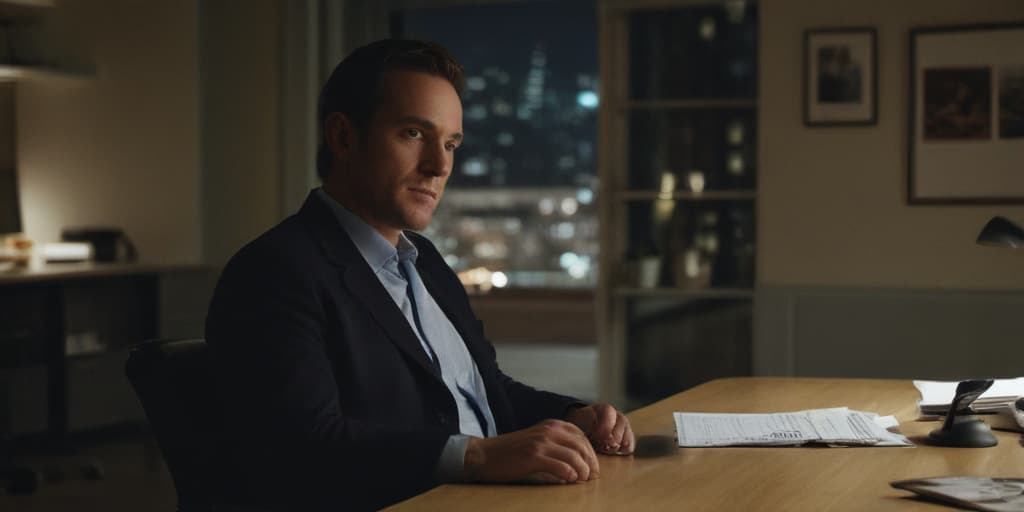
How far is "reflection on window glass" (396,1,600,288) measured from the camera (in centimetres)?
775

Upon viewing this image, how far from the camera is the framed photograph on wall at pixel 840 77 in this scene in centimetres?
509

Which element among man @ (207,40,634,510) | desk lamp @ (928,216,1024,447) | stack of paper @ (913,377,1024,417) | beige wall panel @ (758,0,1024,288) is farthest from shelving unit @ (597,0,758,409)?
man @ (207,40,634,510)

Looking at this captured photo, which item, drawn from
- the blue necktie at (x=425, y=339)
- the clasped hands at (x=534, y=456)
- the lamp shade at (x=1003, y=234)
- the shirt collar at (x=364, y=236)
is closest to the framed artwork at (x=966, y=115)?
the lamp shade at (x=1003, y=234)

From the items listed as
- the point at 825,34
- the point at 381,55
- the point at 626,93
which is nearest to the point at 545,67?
the point at 626,93

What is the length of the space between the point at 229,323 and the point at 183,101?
4.90 metres

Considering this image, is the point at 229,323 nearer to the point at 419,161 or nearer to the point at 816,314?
the point at 419,161

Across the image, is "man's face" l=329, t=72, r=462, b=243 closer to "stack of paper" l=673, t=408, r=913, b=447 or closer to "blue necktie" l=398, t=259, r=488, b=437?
"blue necktie" l=398, t=259, r=488, b=437

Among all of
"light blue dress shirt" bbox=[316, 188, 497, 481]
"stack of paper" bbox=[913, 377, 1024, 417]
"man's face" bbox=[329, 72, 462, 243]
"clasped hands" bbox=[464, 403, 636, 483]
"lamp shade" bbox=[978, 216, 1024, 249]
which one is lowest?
"stack of paper" bbox=[913, 377, 1024, 417]

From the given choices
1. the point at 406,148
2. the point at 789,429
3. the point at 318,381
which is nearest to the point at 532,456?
the point at 318,381

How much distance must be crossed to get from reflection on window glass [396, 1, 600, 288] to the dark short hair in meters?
5.59

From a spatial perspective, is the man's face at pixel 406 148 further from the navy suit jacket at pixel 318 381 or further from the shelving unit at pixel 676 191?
the shelving unit at pixel 676 191

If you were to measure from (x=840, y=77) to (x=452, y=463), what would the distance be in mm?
3958

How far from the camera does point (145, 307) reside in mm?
5945

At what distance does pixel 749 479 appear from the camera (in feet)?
5.41
